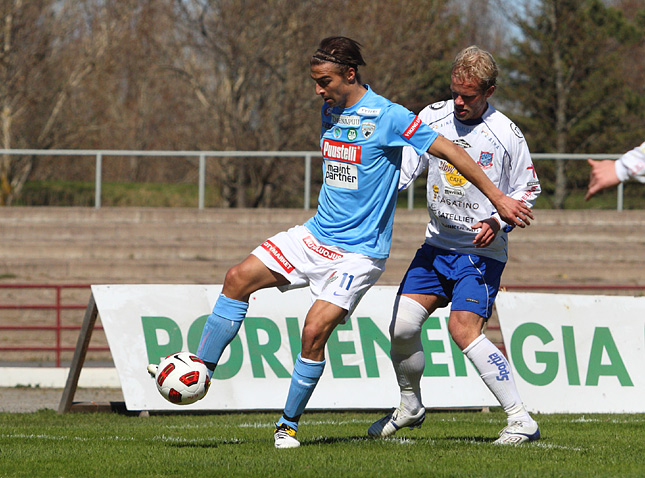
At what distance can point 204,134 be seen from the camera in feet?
82.0

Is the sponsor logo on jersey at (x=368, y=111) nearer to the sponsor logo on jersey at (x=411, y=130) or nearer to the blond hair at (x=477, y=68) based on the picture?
the sponsor logo on jersey at (x=411, y=130)

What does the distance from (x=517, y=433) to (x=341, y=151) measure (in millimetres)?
2045

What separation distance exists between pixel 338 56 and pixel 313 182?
14.2 meters

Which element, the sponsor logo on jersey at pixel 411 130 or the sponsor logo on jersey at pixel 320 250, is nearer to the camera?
the sponsor logo on jersey at pixel 411 130

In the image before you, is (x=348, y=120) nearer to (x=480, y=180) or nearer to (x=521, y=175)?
(x=480, y=180)

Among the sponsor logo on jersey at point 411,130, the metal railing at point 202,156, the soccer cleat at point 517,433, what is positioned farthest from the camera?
the metal railing at point 202,156

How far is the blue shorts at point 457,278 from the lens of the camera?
5805 millimetres

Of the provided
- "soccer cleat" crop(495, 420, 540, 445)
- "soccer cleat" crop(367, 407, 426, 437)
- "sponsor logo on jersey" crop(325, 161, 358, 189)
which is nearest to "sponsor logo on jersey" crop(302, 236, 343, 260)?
"sponsor logo on jersey" crop(325, 161, 358, 189)

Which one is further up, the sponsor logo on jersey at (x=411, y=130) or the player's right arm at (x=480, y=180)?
Answer: the sponsor logo on jersey at (x=411, y=130)

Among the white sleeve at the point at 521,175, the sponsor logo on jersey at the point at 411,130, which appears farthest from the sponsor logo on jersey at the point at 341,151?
the white sleeve at the point at 521,175

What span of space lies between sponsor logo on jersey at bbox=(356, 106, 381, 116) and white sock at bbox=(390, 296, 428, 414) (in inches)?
48.3

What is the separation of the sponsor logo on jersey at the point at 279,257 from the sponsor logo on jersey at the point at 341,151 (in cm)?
64

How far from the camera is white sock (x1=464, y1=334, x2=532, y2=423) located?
5828mm

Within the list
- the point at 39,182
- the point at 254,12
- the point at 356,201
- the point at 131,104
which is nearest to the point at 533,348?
the point at 356,201
